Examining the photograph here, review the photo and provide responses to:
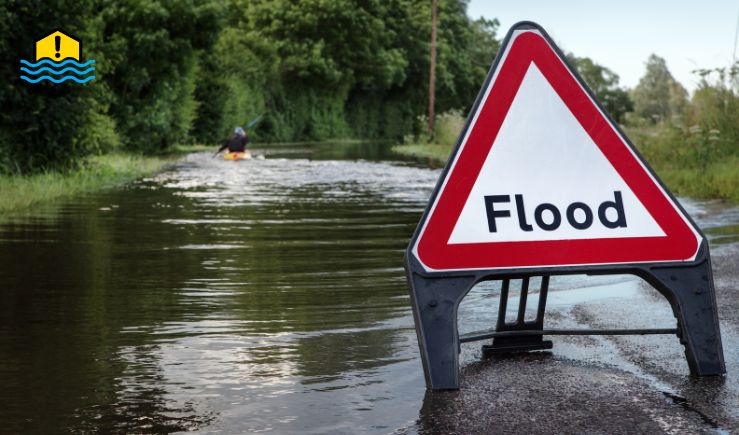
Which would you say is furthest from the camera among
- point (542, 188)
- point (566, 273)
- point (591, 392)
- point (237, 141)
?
point (237, 141)

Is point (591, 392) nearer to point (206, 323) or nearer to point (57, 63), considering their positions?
point (206, 323)

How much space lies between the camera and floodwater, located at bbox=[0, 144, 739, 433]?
173 inches

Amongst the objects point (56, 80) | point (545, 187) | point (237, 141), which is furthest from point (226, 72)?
point (545, 187)

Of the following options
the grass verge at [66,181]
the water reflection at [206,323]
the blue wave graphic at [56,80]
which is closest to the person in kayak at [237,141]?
the grass verge at [66,181]

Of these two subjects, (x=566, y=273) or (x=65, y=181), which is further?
(x=65, y=181)

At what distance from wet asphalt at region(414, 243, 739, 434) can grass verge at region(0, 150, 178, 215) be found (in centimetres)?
998

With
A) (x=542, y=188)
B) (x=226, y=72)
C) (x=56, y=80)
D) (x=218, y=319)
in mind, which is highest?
(x=226, y=72)

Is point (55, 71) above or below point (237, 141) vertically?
above

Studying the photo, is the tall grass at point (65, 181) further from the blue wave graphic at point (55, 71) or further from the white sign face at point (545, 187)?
the white sign face at point (545, 187)

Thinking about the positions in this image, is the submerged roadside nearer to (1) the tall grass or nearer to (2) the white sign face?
(1) the tall grass

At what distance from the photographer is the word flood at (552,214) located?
4.92 meters

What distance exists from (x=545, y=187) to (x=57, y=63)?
14.9m

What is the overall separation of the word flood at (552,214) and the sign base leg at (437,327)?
0.38 metres

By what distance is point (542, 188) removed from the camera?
5004 mm
